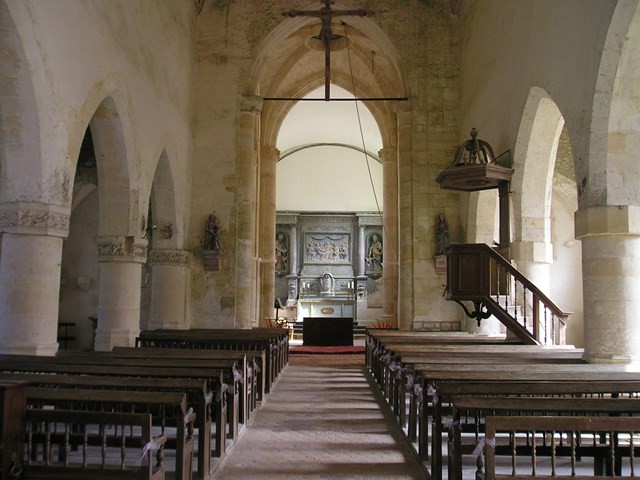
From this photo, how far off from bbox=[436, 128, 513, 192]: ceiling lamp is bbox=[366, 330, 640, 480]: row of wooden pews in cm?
327

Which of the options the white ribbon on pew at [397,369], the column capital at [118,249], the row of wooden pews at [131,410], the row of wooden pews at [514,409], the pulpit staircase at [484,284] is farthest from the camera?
the column capital at [118,249]

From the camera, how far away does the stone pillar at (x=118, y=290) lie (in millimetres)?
10195

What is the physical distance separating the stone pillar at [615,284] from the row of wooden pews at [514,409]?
0.26 metres

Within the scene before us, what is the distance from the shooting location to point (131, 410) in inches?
187

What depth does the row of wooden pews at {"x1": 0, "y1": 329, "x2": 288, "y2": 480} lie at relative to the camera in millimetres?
3494

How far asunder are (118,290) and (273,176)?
11.6 m

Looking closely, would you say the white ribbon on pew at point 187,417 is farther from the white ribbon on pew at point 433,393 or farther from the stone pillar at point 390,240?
the stone pillar at point 390,240

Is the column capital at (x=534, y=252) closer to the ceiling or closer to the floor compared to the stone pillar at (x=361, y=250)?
closer to the floor

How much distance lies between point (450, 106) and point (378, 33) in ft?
8.44

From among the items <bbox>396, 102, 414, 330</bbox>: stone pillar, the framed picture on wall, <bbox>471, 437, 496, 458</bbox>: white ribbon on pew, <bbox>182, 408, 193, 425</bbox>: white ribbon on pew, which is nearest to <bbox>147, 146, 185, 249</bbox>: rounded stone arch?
<bbox>396, 102, 414, 330</bbox>: stone pillar

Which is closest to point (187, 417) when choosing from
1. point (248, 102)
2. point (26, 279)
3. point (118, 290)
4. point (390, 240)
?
point (26, 279)

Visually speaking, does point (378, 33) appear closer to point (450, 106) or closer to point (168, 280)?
point (450, 106)

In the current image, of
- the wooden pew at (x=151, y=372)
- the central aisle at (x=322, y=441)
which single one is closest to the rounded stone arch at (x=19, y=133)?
the wooden pew at (x=151, y=372)

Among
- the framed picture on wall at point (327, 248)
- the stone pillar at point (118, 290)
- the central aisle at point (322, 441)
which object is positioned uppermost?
the framed picture on wall at point (327, 248)
